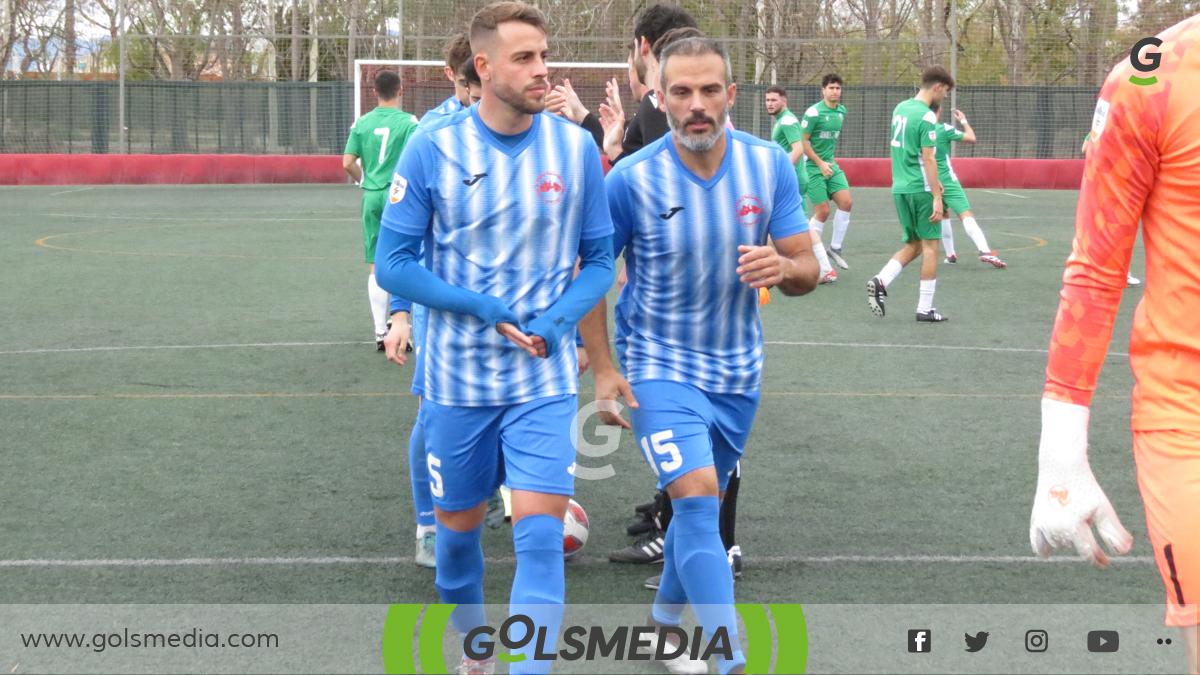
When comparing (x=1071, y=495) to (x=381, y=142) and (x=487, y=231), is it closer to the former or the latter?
(x=487, y=231)

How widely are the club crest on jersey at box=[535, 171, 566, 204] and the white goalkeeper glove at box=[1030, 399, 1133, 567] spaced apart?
1621 mm

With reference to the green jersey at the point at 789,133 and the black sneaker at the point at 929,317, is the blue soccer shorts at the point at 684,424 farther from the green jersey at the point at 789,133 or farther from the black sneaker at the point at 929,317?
the green jersey at the point at 789,133

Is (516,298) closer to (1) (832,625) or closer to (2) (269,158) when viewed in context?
(1) (832,625)

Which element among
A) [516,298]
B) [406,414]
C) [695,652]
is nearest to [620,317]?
[516,298]

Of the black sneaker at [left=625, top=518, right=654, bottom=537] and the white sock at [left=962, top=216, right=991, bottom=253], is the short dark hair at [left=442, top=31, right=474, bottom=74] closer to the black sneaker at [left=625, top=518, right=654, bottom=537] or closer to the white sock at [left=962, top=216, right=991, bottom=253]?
the black sneaker at [left=625, top=518, right=654, bottom=537]

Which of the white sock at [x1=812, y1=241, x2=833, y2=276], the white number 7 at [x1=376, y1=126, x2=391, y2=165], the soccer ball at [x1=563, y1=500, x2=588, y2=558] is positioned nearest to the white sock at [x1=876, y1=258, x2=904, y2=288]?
the white sock at [x1=812, y1=241, x2=833, y2=276]

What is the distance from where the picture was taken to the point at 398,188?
11.6 ft

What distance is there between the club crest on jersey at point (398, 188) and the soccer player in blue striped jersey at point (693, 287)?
2.12ft

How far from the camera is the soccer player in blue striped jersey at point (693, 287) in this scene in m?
3.64

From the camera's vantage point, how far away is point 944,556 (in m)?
4.87

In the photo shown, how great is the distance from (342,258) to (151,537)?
9779 mm

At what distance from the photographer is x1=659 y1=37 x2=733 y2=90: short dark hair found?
12.1ft

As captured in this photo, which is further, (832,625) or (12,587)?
(12,587)

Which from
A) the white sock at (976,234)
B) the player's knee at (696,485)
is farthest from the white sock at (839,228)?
the player's knee at (696,485)
